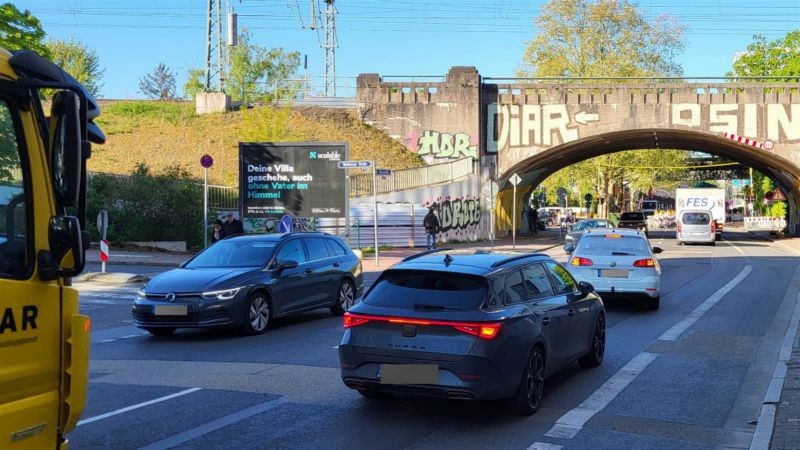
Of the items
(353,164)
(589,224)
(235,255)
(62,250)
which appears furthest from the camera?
(589,224)

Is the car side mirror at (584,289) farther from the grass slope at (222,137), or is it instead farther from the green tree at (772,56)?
the green tree at (772,56)

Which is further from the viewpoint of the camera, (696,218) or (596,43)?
(596,43)

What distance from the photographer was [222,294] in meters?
11.3

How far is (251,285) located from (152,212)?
18.1m

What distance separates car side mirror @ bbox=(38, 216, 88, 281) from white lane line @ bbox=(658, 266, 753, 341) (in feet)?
31.1

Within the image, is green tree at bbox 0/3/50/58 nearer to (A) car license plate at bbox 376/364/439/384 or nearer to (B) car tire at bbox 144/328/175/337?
(B) car tire at bbox 144/328/175/337

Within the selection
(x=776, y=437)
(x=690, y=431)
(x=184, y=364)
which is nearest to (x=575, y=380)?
(x=690, y=431)

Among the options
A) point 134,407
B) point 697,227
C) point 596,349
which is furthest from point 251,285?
point 697,227

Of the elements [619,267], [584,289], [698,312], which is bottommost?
[698,312]

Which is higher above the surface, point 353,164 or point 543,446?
point 353,164

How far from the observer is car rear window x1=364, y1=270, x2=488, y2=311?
6945 millimetres

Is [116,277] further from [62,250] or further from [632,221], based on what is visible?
[632,221]

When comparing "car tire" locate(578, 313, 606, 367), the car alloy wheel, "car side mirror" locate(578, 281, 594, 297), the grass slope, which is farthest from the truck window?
the grass slope

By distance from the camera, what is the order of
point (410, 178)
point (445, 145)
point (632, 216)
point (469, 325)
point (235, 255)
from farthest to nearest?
1. point (632, 216)
2. point (445, 145)
3. point (410, 178)
4. point (235, 255)
5. point (469, 325)
